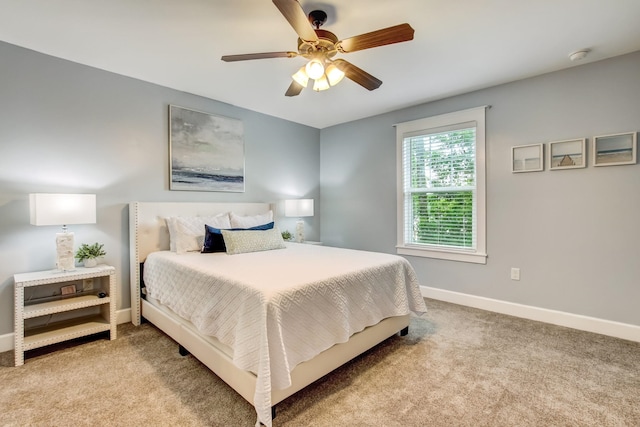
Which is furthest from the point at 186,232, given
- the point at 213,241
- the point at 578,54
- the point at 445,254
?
the point at 578,54

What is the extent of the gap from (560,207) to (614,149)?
624mm

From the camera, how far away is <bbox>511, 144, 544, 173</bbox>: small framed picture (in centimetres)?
300

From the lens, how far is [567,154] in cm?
286

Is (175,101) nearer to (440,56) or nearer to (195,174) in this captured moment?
(195,174)

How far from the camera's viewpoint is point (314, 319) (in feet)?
5.88

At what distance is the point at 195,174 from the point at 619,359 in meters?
4.19

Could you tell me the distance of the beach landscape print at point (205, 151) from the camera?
338cm

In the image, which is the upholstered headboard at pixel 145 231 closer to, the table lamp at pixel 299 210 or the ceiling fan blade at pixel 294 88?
the table lamp at pixel 299 210

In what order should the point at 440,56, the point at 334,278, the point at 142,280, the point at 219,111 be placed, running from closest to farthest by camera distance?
the point at 334,278, the point at 440,56, the point at 142,280, the point at 219,111

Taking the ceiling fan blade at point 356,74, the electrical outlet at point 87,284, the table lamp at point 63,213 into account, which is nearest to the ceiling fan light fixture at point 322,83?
the ceiling fan blade at point 356,74

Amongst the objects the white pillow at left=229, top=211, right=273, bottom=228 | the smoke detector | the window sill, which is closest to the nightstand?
the white pillow at left=229, top=211, right=273, bottom=228

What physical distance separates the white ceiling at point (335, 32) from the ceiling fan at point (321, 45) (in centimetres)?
23

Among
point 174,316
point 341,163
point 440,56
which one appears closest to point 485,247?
point 440,56

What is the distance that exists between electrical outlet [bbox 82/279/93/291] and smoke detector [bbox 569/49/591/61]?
4734mm
